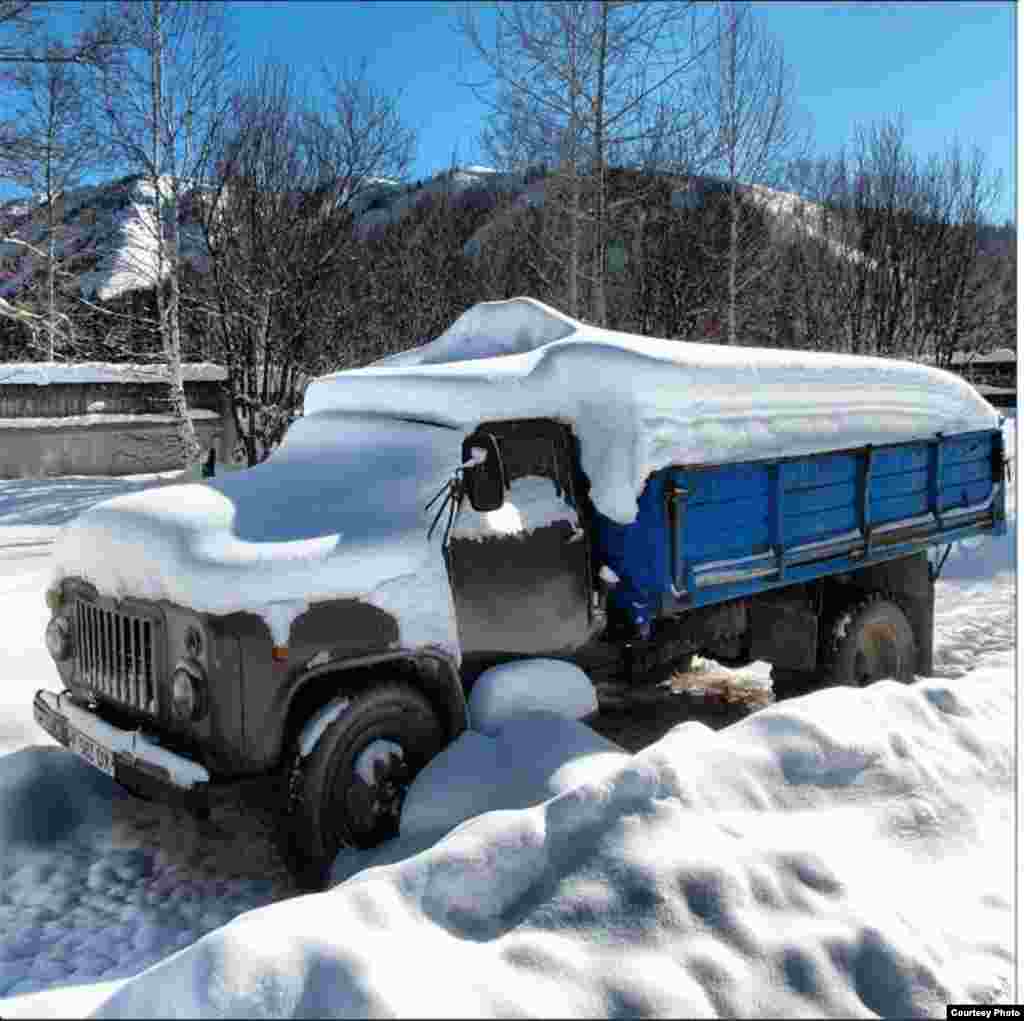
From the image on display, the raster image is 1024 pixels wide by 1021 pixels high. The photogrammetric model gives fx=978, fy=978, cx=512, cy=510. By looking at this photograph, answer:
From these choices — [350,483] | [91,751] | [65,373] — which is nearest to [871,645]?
[350,483]

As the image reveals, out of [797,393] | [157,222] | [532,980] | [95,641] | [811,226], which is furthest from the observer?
[811,226]

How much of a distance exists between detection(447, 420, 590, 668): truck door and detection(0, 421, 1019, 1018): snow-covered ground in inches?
11.8

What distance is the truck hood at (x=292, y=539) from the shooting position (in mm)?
3738

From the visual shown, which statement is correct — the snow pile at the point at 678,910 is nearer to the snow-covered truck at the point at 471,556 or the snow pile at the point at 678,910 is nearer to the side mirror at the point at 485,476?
the snow-covered truck at the point at 471,556

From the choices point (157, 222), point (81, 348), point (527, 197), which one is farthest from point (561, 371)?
point (527, 197)

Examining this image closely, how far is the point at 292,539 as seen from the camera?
3.90 m

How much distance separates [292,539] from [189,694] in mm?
705

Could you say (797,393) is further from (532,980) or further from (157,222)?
(157,222)

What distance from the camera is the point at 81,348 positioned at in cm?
1509

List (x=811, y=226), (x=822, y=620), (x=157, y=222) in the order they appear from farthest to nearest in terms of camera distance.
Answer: (x=811, y=226), (x=157, y=222), (x=822, y=620)

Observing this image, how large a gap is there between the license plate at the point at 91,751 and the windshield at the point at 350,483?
41.9 inches

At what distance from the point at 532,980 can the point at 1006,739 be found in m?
2.64

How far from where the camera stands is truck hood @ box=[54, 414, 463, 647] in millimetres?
3738

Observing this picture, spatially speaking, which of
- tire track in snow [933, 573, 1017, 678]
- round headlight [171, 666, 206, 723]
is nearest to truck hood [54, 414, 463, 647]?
round headlight [171, 666, 206, 723]
